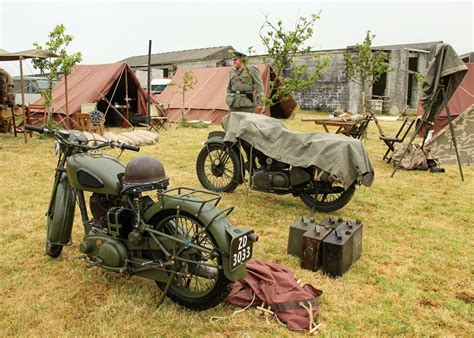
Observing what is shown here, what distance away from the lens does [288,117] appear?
16.4 metres

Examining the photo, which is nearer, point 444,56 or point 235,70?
point 444,56

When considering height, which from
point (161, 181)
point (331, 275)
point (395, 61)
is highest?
point (395, 61)

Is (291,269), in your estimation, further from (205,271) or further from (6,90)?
(6,90)

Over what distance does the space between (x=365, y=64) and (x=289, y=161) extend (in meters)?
15.7

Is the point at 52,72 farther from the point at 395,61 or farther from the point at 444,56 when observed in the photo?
the point at 395,61

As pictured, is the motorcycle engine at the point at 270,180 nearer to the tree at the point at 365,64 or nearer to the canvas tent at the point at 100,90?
the canvas tent at the point at 100,90

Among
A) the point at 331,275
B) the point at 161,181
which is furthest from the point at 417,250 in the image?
the point at 161,181

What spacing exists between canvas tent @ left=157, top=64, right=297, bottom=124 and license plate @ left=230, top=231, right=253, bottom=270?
11.6m

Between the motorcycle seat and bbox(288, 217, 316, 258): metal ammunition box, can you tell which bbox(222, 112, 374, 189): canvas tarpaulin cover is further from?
the motorcycle seat

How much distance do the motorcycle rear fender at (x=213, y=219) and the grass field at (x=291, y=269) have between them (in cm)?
36

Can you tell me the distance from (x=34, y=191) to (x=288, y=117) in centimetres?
1205

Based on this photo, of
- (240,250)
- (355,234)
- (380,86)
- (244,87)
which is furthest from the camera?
(380,86)

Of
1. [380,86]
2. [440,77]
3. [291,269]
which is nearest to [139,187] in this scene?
[291,269]

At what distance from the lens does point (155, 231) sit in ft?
8.60
